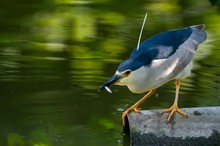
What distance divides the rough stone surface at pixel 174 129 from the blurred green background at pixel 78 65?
22cm

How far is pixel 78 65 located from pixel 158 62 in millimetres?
2463

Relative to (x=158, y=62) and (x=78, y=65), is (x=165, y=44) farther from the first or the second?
(x=78, y=65)

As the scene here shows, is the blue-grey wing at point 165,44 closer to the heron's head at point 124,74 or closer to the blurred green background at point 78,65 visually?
the heron's head at point 124,74

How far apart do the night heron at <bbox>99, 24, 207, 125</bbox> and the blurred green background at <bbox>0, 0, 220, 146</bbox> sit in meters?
0.61

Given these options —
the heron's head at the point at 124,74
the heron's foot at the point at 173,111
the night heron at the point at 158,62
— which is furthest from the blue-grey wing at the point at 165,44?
the heron's foot at the point at 173,111

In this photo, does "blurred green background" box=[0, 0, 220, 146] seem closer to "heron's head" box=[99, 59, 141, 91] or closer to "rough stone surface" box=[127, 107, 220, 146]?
"rough stone surface" box=[127, 107, 220, 146]

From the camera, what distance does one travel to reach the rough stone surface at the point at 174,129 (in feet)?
16.9

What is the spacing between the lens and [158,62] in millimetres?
4848

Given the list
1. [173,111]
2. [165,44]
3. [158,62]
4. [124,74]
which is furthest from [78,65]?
[124,74]

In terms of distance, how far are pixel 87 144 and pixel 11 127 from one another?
673mm

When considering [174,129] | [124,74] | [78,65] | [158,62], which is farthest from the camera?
[78,65]

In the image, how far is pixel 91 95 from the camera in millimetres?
6316

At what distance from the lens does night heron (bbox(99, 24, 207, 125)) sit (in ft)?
15.4

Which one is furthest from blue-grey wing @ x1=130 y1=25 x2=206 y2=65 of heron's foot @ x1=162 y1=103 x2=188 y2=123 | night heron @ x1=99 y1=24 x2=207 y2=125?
heron's foot @ x1=162 y1=103 x2=188 y2=123
